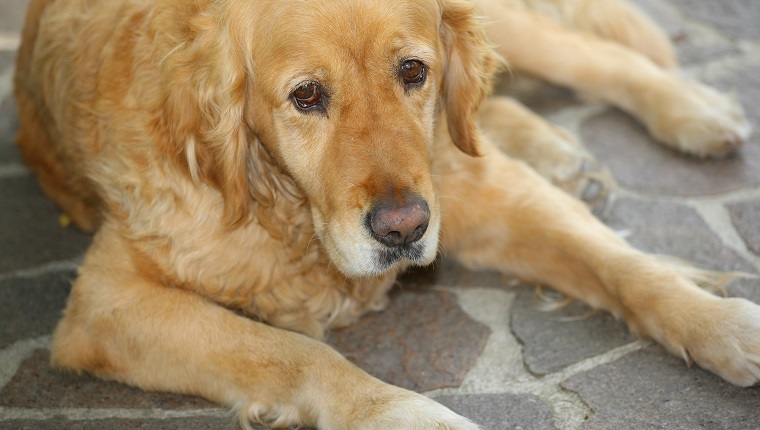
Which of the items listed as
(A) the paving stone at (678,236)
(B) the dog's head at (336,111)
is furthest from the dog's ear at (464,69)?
(A) the paving stone at (678,236)

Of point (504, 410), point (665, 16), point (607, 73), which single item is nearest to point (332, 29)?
point (504, 410)

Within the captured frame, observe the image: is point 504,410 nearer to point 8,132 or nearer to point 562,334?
point 562,334

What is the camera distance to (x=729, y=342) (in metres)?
3.27

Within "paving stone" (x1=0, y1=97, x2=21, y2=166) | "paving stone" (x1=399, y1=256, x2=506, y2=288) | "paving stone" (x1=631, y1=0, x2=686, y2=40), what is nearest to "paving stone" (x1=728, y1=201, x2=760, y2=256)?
"paving stone" (x1=399, y1=256, x2=506, y2=288)

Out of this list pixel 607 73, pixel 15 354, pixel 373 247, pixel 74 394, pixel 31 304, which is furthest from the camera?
pixel 607 73

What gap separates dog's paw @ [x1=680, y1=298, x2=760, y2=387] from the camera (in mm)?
3230

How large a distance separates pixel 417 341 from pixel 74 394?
149 centimetres

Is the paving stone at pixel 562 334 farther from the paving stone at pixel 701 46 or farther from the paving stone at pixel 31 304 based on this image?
the paving stone at pixel 701 46

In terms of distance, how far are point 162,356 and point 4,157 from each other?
2.67 metres

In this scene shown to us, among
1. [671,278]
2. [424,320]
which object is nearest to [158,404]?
[424,320]

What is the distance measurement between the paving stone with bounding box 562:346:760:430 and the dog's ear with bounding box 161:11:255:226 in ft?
5.21

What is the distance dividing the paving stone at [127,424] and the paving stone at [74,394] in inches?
3.8

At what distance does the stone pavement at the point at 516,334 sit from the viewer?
132 inches

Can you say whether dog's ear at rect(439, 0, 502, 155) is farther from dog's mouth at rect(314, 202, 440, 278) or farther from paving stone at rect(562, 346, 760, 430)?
paving stone at rect(562, 346, 760, 430)
